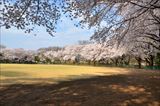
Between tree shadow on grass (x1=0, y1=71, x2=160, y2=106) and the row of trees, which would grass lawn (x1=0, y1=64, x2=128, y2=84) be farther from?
the row of trees

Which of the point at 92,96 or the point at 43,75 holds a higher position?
the point at 43,75

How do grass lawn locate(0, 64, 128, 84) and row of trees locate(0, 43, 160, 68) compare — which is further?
row of trees locate(0, 43, 160, 68)

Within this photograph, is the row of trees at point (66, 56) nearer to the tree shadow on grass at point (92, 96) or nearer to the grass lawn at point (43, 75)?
the grass lawn at point (43, 75)

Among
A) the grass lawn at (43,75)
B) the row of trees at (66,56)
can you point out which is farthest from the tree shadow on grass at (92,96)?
the row of trees at (66,56)

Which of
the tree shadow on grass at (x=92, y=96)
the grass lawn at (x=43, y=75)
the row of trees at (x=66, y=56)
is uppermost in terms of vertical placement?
the row of trees at (x=66, y=56)

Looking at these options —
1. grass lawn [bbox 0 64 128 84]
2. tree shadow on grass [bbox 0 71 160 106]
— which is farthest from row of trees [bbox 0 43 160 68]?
tree shadow on grass [bbox 0 71 160 106]

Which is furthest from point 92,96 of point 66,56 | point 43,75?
point 66,56

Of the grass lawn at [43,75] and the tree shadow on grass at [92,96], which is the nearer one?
the tree shadow on grass at [92,96]

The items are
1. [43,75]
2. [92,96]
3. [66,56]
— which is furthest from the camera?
[66,56]

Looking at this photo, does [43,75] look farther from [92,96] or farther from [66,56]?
[66,56]

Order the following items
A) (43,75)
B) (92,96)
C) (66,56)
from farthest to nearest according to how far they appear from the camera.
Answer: (66,56)
(43,75)
(92,96)

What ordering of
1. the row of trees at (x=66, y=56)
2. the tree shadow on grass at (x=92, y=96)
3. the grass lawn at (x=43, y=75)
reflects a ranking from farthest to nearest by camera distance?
the row of trees at (x=66, y=56), the grass lawn at (x=43, y=75), the tree shadow on grass at (x=92, y=96)

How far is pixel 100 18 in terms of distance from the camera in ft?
69.7

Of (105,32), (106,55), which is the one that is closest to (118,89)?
(105,32)
